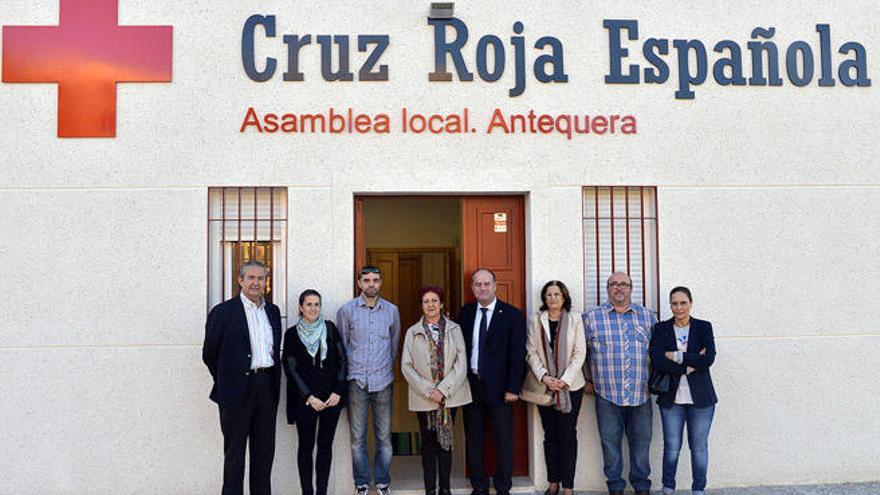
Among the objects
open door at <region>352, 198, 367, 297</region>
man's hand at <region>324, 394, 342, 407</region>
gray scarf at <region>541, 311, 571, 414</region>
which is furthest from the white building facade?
man's hand at <region>324, 394, 342, 407</region>

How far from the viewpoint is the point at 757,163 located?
20.8 ft

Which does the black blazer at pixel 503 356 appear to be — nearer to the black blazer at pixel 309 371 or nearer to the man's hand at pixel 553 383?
the man's hand at pixel 553 383

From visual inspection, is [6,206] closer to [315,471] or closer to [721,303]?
[315,471]

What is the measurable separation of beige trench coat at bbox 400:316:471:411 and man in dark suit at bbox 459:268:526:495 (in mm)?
122

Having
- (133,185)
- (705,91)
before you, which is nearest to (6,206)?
(133,185)

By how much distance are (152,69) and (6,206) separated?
1.63 meters

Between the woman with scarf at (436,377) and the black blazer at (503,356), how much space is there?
178mm

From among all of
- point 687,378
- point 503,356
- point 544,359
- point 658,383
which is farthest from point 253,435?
point 687,378

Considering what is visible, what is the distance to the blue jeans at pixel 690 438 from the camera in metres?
5.59

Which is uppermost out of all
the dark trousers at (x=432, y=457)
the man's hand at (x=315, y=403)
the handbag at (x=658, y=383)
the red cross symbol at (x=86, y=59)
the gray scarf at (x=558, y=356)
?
the red cross symbol at (x=86, y=59)

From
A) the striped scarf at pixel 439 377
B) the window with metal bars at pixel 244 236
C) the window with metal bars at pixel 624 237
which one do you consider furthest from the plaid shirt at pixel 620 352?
the window with metal bars at pixel 244 236

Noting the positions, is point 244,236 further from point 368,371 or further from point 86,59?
point 86,59

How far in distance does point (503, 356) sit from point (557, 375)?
0.45 meters

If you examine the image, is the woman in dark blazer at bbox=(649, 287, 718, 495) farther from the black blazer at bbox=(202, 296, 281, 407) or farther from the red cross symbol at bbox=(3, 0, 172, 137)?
the red cross symbol at bbox=(3, 0, 172, 137)
